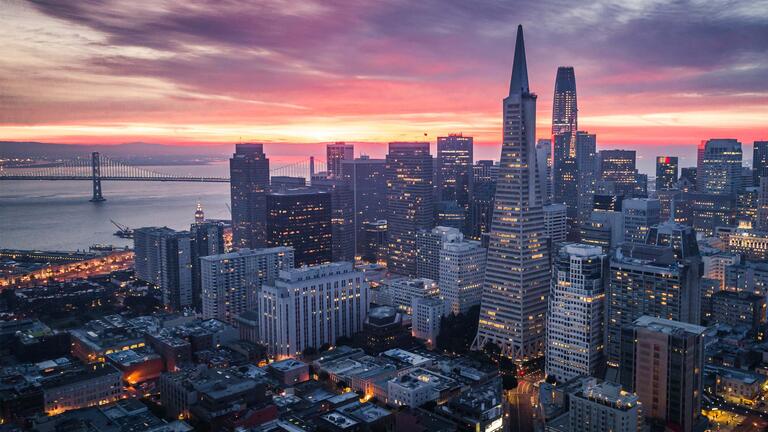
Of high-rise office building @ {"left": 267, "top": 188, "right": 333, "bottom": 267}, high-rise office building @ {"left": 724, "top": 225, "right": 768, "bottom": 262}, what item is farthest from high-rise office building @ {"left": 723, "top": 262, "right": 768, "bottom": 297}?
high-rise office building @ {"left": 267, "top": 188, "right": 333, "bottom": 267}

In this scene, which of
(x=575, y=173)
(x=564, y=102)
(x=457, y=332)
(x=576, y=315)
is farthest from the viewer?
(x=564, y=102)

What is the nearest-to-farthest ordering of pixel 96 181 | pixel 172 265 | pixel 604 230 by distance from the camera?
pixel 172 265, pixel 604 230, pixel 96 181

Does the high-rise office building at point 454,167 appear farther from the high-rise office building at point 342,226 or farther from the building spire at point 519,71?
the building spire at point 519,71

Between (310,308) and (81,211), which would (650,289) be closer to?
(310,308)

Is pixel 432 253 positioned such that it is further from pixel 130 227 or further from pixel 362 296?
pixel 130 227

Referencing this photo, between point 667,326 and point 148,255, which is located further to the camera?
point 148,255

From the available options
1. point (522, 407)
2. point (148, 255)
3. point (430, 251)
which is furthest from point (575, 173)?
point (522, 407)

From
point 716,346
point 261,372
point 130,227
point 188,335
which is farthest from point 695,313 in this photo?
point 130,227

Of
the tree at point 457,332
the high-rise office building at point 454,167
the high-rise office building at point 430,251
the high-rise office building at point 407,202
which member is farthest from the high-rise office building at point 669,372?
the high-rise office building at point 454,167
